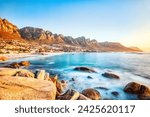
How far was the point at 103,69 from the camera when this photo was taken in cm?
436

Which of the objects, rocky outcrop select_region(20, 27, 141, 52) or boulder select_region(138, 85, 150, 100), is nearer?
boulder select_region(138, 85, 150, 100)

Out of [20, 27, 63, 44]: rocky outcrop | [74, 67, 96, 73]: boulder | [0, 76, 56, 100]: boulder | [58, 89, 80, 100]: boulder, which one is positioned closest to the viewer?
[0, 76, 56, 100]: boulder

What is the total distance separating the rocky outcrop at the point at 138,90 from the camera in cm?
322

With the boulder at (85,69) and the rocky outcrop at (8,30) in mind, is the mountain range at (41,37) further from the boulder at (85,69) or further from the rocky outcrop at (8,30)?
the boulder at (85,69)

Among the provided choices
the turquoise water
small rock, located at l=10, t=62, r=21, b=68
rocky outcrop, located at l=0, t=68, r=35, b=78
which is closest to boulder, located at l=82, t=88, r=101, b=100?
the turquoise water

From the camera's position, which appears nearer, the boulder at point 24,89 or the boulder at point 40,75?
the boulder at point 24,89

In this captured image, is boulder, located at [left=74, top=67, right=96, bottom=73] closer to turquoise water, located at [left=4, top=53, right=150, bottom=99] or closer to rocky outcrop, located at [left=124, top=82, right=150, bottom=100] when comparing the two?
turquoise water, located at [left=4, top=53, right=150, bottom=99]

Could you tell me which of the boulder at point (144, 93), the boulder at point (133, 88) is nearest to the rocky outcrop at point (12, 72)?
the boulder at point (133, 88)

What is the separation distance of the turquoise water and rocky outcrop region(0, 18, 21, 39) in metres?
0.72

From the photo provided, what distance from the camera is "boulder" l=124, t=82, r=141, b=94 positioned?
3.36 m

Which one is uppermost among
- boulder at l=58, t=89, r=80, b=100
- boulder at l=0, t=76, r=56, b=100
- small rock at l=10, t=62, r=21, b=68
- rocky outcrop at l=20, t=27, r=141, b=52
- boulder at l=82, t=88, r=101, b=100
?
rocky outcrop at l=20, t=27, r=141, b=52

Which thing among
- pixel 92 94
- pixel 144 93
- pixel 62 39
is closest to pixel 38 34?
pixel 62 39

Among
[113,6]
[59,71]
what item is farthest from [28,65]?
[113,6]

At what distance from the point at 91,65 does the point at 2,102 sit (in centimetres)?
256
